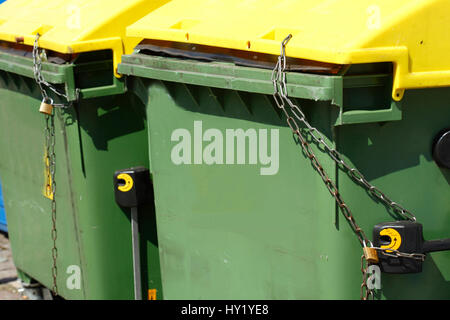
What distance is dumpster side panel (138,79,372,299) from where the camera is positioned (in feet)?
9.93

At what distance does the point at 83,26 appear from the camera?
154 inches

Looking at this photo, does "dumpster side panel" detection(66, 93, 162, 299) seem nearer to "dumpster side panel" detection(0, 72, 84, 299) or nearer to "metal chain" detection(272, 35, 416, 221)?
"dumpster side panel" detection(0, 72, 84, 299)

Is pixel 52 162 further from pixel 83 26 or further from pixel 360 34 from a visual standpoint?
pixel 360 34

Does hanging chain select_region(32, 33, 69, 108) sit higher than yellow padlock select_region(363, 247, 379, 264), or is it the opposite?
hanging chain select_region(32, 33, 69, 108)

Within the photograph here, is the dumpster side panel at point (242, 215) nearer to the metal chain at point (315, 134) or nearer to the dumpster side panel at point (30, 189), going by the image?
the metal chain at point (315, 134)

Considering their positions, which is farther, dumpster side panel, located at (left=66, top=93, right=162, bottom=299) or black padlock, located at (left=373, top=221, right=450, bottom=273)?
dumpster side panel, located at (left=66, top=93, right=162, bottom=299)

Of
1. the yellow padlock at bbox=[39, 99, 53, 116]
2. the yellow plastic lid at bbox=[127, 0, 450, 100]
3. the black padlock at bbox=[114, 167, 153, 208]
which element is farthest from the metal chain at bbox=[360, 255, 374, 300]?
the yellow padlock at bbox=[39, 99, 53, 116]

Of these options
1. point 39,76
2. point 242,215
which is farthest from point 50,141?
point 242,215

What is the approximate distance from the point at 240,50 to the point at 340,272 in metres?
1.01

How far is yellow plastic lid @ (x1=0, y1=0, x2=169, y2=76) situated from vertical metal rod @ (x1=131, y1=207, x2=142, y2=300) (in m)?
0.83

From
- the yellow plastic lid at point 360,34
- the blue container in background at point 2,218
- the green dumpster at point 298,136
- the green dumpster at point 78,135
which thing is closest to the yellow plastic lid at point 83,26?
the green dumpster at point 78,135

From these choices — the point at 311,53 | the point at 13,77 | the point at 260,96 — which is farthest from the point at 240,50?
the point at 13,77

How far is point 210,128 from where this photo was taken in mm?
3406

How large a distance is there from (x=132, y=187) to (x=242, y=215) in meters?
0.86
